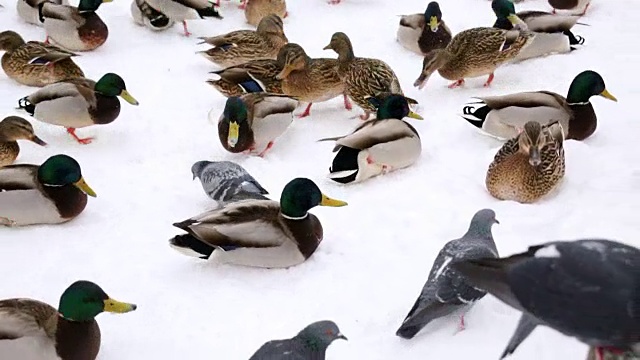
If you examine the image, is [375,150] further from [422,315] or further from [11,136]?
[11,136]

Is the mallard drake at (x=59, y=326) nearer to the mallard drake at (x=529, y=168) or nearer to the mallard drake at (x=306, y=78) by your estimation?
the mallard drake at (x=529, y=168)

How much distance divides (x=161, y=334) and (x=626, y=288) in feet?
6.77

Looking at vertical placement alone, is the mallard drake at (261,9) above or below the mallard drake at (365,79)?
below

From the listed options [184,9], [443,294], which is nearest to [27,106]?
[184,9]

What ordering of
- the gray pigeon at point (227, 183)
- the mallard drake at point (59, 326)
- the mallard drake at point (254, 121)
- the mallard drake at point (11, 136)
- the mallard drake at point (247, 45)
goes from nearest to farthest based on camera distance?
the mallard drake at point (59, 326), the gray pigeon at point (227, 183), the mallard drake at point (11, 136), the mallard drake at point (254, 121), the mallard drake at point (247, 45)

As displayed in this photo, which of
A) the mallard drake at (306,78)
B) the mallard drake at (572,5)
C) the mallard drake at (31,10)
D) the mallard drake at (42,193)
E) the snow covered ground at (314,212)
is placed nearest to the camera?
the snow covered ground at (314,212)

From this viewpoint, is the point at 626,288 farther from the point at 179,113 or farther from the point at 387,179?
the point at 179,113

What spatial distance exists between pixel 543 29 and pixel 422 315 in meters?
4.02

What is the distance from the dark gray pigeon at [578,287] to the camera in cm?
247

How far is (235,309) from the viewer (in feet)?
12.5

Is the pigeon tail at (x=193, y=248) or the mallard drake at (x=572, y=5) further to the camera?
the mallard drake at (x=572, y=5)

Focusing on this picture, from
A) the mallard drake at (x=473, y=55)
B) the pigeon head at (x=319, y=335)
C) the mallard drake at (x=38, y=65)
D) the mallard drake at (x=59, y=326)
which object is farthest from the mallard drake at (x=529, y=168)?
the mallard drake at (x=38, y=65)

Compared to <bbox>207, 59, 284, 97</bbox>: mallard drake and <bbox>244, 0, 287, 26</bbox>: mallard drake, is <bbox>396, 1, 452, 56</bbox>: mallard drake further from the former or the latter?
<bbox>207, 59, 284, 97</bbox>: mallard drake

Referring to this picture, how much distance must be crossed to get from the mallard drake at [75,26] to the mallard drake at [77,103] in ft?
4.27
